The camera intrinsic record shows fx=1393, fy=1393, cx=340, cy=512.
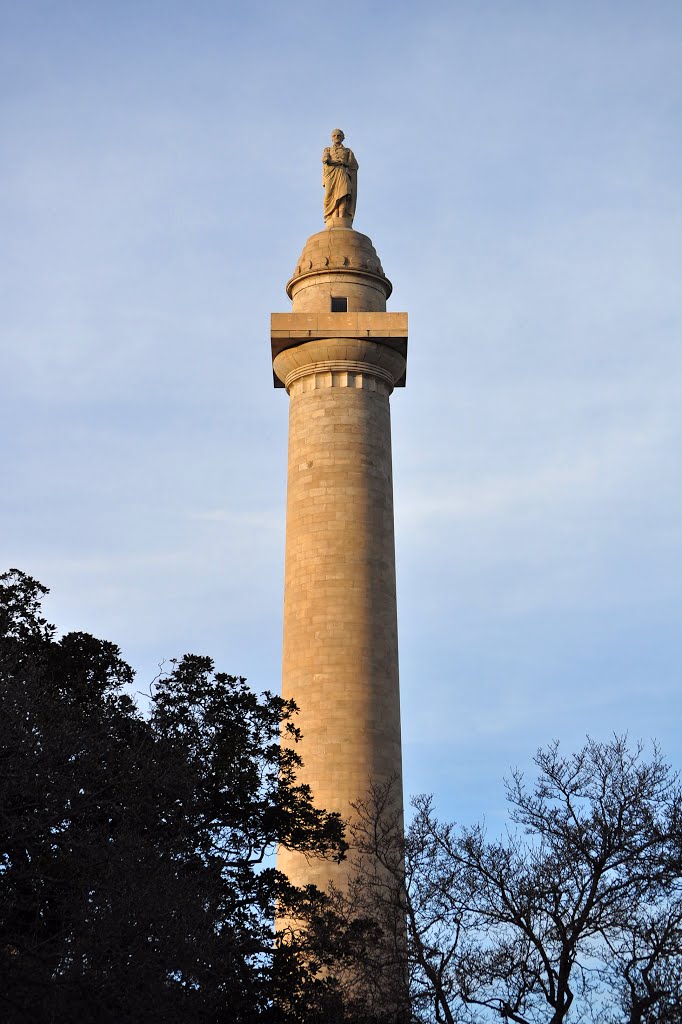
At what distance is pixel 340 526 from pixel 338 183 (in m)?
12.9

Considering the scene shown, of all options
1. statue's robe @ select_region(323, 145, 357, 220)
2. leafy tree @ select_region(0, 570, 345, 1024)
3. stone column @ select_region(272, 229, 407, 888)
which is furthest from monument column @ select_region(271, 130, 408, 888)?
leafy tree @ select_region(0, 570, 345, 1024)

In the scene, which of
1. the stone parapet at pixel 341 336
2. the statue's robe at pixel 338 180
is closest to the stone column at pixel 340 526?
the stone parapet at pixel 341 336

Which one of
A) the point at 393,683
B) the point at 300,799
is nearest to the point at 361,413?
the point at 393,683

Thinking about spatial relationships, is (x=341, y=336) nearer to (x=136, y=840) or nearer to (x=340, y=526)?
(x=340, y=526)

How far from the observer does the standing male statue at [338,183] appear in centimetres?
4603

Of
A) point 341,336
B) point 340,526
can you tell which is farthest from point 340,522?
point 341,336

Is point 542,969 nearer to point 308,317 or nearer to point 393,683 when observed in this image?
point 393,683

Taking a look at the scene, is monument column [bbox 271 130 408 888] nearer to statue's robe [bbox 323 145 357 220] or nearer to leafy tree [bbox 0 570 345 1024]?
statue's robe [bbox 323 145 357 220]

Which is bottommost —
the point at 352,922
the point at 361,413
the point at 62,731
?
the point at 352,922

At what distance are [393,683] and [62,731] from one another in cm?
1480

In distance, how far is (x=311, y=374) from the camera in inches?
1665


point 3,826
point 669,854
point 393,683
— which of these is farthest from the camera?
point 393,683

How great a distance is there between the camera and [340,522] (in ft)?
131

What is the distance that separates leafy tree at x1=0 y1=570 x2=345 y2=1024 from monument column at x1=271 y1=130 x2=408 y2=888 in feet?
17.7
